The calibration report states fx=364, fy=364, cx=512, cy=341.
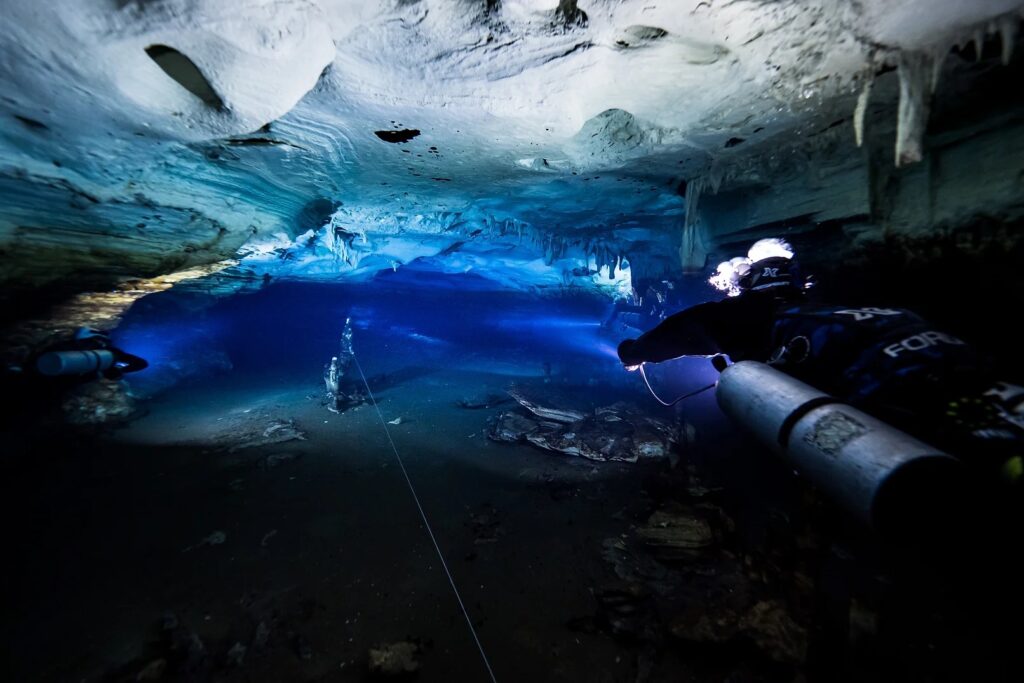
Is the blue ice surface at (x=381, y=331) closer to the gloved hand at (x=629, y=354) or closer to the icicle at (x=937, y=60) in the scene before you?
the gloved hand at (x=629, y=354)

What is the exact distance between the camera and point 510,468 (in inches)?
301

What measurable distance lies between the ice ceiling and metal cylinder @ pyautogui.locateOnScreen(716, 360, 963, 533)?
2376 millimetres

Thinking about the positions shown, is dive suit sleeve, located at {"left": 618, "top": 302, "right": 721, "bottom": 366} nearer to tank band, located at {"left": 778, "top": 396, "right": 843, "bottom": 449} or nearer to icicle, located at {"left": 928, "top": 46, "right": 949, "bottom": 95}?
tank band, located at {"left": 778, "top": 396, "right": 843, "bottom": 449}

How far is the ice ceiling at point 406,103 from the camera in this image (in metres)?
2.48

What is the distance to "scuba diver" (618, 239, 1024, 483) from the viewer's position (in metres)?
2.13

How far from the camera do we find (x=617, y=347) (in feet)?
16.2

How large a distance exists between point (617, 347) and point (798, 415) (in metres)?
2.56

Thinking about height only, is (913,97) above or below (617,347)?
above

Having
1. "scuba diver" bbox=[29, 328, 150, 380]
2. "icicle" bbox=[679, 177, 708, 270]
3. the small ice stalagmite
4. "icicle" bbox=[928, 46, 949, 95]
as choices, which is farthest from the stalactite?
"scuba diver" bbox=[29, 328, 150, 380]

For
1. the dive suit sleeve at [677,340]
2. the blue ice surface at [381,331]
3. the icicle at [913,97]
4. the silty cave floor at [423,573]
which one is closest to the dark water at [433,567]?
the silty cave floor at [423,573]

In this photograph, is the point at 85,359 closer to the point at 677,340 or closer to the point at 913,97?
the point at 677,340

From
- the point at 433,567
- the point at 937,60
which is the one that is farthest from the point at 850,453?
the point at 433,567

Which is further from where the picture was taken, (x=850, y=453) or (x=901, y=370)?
(x=901, y=370)

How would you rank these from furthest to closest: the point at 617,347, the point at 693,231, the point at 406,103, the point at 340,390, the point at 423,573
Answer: the point at 340,390, the point at 693,231, the point at 617,347, the point at 423,573, the point at 406,103
